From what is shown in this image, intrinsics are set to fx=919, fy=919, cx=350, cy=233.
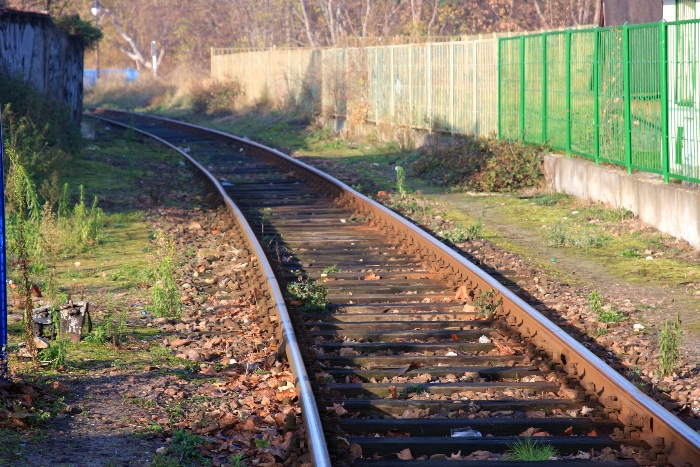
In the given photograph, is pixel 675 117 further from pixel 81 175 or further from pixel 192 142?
pixel 192 142

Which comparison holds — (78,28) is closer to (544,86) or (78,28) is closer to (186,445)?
(544,86)

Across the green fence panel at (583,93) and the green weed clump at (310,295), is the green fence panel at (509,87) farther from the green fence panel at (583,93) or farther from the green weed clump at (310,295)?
the green weed clump at (310,295)

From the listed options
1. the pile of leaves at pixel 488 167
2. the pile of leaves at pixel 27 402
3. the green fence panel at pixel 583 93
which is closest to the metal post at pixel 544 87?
the pile of leaves at pixel 488 167

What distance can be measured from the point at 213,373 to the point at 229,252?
419cm

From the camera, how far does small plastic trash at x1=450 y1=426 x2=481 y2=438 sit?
500 centimetres

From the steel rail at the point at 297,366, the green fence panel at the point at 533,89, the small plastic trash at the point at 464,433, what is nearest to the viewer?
the steel rail at the point at 297,366

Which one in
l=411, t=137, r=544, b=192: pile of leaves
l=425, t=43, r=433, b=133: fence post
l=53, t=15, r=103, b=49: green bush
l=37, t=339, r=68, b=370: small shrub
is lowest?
l=37, t=339, r=68, b=370: small shrub

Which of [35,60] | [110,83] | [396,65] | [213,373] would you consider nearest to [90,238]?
[213,373]

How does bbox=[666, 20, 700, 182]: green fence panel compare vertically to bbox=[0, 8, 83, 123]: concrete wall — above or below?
below

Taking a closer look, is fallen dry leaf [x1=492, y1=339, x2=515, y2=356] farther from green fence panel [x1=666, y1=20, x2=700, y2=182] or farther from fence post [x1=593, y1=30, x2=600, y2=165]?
fence post [x1=593, y1=30, x2=600, y2=165]

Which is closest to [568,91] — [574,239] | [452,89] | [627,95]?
[627,95]

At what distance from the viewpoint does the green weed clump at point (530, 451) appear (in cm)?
468

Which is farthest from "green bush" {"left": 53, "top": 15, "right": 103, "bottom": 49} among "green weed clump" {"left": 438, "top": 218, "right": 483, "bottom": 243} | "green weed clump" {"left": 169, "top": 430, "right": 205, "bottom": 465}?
"green weed clump" {"left": 169, "top": 430, "right": 205, "bottom": 465}

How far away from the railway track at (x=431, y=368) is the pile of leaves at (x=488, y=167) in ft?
16.2
